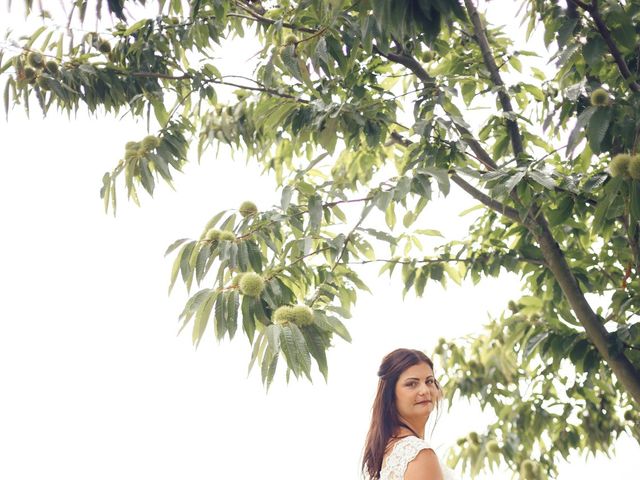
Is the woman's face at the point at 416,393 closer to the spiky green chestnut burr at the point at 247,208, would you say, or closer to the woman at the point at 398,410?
the woman at the point at 398,410

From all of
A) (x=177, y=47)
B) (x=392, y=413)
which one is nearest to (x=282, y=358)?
(x=392, y=413)

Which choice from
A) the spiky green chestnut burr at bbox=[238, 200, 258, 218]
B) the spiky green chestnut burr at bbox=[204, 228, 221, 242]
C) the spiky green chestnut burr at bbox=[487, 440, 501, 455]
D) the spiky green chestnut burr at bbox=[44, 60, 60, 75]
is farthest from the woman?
the spiky green chestnut burr at bbox=[487, 440, 501, 455]

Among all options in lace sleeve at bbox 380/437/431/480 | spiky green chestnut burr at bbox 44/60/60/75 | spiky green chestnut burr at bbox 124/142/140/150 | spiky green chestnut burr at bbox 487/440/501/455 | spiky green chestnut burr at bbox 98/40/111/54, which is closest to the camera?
lace sleeve at bbox 380/437/431/480

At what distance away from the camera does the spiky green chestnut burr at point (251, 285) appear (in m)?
1.60

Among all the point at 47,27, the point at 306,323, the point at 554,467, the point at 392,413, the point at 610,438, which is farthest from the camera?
the point at 554,467

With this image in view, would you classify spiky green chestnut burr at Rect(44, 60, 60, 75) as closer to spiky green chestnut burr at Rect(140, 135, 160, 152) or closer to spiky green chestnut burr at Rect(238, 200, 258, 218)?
spiky green chestnut burr at Rect(140, 135, 160, 152)

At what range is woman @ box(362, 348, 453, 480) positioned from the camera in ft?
5.10

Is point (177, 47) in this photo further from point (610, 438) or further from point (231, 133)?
point (610, 438)

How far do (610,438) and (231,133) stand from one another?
153 cm

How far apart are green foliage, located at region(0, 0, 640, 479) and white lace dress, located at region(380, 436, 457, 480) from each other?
218mm

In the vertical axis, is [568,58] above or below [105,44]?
below

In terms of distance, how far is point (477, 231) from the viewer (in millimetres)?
2654

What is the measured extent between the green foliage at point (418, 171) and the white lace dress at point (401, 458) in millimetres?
218

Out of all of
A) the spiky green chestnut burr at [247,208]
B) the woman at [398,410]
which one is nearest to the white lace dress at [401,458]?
the woman at [398,410]
